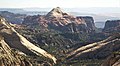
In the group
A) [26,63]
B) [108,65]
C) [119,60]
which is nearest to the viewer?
[119,60]

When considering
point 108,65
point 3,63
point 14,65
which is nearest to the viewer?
point 108,65

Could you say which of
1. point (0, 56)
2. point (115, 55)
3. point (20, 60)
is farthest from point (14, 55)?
point (115, 55)

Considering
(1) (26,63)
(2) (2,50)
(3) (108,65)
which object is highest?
(3) (108,65)

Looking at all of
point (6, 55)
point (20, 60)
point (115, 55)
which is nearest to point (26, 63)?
point (20, 60)

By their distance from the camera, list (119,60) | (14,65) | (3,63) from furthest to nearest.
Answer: (14,65), (3,63), (119,60)

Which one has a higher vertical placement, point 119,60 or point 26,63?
point 119,60

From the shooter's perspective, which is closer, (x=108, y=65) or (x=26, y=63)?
(x=108, y=65)

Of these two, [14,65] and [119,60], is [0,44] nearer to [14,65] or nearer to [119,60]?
[14,65]

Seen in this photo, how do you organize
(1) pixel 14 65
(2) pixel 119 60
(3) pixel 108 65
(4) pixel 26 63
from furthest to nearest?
(4) pixel 26 63, (1) pixel 14 65, (3) pixel 108 65, (2) pixel 119 60

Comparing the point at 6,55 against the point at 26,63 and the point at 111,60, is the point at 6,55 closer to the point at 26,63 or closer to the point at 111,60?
the point at 26,63
